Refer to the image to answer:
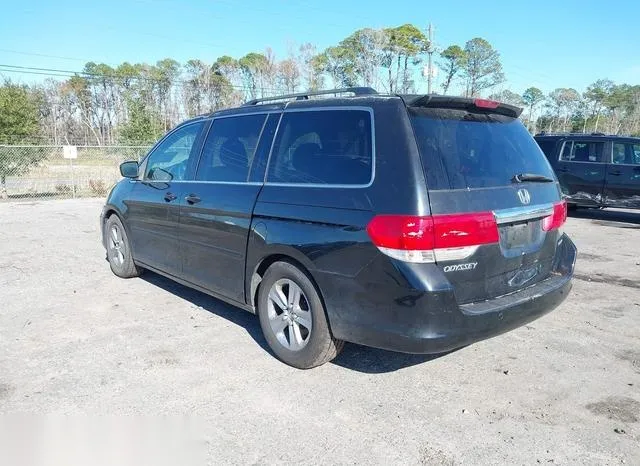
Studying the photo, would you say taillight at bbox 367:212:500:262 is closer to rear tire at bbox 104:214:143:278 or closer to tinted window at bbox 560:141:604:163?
rear tire at bbox 104:214:143:278

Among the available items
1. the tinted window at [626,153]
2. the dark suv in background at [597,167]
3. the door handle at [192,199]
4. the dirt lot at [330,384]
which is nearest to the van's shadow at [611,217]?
the dark suv in background at [597,167]

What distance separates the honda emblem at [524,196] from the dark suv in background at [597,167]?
31.8 ft

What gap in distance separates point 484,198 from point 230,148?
228 cm

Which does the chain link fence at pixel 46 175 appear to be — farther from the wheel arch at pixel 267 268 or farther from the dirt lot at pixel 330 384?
the wheel arch at pixel 267 268

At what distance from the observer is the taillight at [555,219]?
3506mm

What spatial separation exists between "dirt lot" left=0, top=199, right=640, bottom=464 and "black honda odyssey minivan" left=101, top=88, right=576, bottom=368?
399 mm

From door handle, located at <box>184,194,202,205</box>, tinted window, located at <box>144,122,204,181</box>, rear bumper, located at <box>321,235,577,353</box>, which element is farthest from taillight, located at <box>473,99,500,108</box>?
tinted window, located at <box>144,122,204,181</box>

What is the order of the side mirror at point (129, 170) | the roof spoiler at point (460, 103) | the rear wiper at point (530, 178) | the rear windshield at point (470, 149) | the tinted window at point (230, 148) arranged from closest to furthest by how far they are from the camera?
the rear windshield at point (470, 149) < the roof spoiler at point (460, 103) < the rear wiper at point (530, 178) < the tinted window at point (230, 148) < the side mirror at point (129, 170)

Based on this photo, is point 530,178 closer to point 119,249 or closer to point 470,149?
point 470,149

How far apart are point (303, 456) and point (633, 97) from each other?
87.0 m

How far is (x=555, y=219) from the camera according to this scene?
11.9 feet

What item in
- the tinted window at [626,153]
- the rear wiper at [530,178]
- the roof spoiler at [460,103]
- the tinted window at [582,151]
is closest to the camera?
the roof spoiler at [460,103]

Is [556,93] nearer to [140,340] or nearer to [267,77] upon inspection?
[267,77]

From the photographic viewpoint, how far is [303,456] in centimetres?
262
